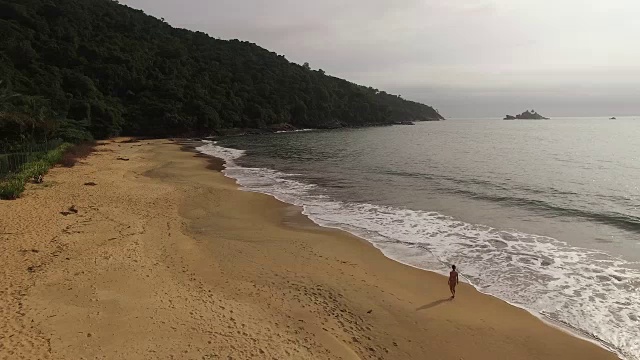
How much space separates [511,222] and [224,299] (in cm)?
1560

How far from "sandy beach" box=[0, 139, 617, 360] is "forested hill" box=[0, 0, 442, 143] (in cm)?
2103

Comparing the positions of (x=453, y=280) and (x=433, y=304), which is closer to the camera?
(x=433, y=304)

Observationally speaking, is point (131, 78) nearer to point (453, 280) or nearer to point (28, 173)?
point (28, 173)

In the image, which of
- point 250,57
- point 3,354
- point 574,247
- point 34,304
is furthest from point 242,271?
point 250,57

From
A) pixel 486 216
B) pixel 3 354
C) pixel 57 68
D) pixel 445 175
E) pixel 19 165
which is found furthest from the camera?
pixel 57 68

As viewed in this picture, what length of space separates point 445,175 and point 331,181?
1042 cm

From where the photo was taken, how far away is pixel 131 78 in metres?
85.1

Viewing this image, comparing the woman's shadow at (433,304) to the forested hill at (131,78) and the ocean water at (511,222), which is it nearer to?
the ocean water at (511,222)

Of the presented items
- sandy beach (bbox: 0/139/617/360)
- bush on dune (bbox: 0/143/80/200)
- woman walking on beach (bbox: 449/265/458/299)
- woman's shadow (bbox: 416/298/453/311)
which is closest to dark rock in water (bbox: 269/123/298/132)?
bush on dune (bbox: 0/143/80/200)

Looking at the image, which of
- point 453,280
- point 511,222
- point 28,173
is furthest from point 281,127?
point 453,280

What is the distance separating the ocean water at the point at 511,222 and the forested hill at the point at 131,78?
2514 cm

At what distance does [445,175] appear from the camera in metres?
35.2

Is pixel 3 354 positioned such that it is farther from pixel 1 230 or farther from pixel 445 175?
pixel 445 175

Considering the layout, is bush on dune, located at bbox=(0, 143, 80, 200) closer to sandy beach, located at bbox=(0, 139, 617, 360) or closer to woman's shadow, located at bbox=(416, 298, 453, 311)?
sandy beach, located at bbox=(0, 139, 617, 360)
